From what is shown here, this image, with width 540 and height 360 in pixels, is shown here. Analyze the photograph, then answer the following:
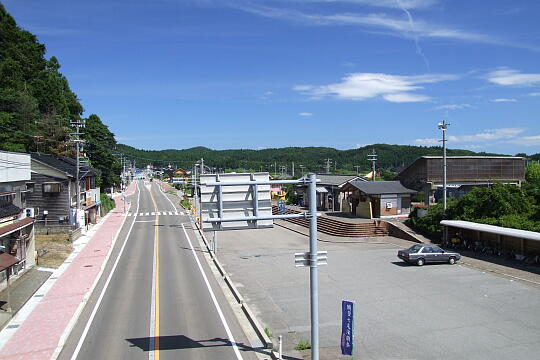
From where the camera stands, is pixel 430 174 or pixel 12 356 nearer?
pixel 12 356

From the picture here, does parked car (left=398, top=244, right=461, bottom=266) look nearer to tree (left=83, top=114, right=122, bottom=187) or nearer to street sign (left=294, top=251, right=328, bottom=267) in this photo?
street sign (left=294, top=251, right=328, bottom=267)

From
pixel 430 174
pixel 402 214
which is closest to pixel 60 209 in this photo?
pixel 402 214

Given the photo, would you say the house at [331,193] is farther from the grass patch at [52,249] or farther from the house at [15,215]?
the house at [15,215]

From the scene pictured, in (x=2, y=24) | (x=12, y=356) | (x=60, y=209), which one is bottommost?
(x=12, y=356)

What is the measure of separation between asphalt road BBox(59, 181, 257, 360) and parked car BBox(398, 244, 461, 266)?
1294 centimetres

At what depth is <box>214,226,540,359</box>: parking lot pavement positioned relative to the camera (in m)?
15.2

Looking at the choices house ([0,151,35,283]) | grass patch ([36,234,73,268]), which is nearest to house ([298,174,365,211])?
grass patch ([36,234,73,268])

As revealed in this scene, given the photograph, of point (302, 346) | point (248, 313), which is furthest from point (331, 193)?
point (302, 346)

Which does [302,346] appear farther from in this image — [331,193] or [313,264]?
[331,193]

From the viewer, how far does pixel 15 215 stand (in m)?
25.9

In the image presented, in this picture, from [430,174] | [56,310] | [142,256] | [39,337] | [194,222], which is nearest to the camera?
[39,337]

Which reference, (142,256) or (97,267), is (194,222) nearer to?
(142,256)

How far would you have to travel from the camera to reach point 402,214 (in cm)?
4538

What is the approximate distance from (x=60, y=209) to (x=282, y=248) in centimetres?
2281
